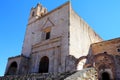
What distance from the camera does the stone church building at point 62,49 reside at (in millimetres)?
12305

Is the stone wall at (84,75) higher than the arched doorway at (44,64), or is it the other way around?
the arched doorway at (44,64)

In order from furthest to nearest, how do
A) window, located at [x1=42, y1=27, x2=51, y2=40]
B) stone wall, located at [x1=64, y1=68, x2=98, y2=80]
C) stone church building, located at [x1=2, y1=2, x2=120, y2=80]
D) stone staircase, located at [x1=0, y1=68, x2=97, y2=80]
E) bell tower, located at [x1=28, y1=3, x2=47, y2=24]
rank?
bell tower, located at [x1=28, y1=3, x2=47, y2=24]
window, located at [x1=42, y1=27, x2=51, y2=40]
stone church building, located at [x1=2, y1=2, x2=120, y2=80]
stone staircase, located at [x1=0, y1=68, x2=97, y2=80]
stone wall, located at [x1=64, y1=68, x2=98, y2=80]

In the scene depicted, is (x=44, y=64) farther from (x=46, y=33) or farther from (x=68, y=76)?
(x=68, y=76)

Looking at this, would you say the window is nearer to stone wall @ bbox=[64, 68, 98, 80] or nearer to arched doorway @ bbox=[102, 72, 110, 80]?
arched doorway @ bbox=[102, 72, 110, 80]

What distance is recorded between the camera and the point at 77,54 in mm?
13328

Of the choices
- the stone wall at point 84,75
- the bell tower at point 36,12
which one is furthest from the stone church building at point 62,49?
the stone wall at point 84,75

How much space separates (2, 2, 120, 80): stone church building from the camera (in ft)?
40.4

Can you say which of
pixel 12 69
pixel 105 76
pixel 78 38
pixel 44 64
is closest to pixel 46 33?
pixel 44 64

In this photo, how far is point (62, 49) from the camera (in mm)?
12820

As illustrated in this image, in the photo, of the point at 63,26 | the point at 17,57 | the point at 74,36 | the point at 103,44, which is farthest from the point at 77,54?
the point at 17,57

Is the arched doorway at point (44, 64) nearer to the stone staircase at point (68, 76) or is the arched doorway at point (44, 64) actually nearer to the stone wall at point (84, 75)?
the stone staircase at point (68, 76)

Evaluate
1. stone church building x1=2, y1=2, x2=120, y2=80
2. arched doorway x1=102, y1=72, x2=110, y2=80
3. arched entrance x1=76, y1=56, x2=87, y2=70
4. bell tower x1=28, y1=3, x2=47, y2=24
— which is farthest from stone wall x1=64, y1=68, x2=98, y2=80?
bell tower x1=28, y1=3, x2=47, y2=24

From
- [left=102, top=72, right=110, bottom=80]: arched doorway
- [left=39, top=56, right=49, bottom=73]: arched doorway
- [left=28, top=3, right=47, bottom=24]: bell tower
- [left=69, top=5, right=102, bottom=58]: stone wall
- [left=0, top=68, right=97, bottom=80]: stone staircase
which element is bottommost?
[left=102, top=72, right=110, bottom=80]: arched doorway

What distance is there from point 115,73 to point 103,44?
5092 millimetres
